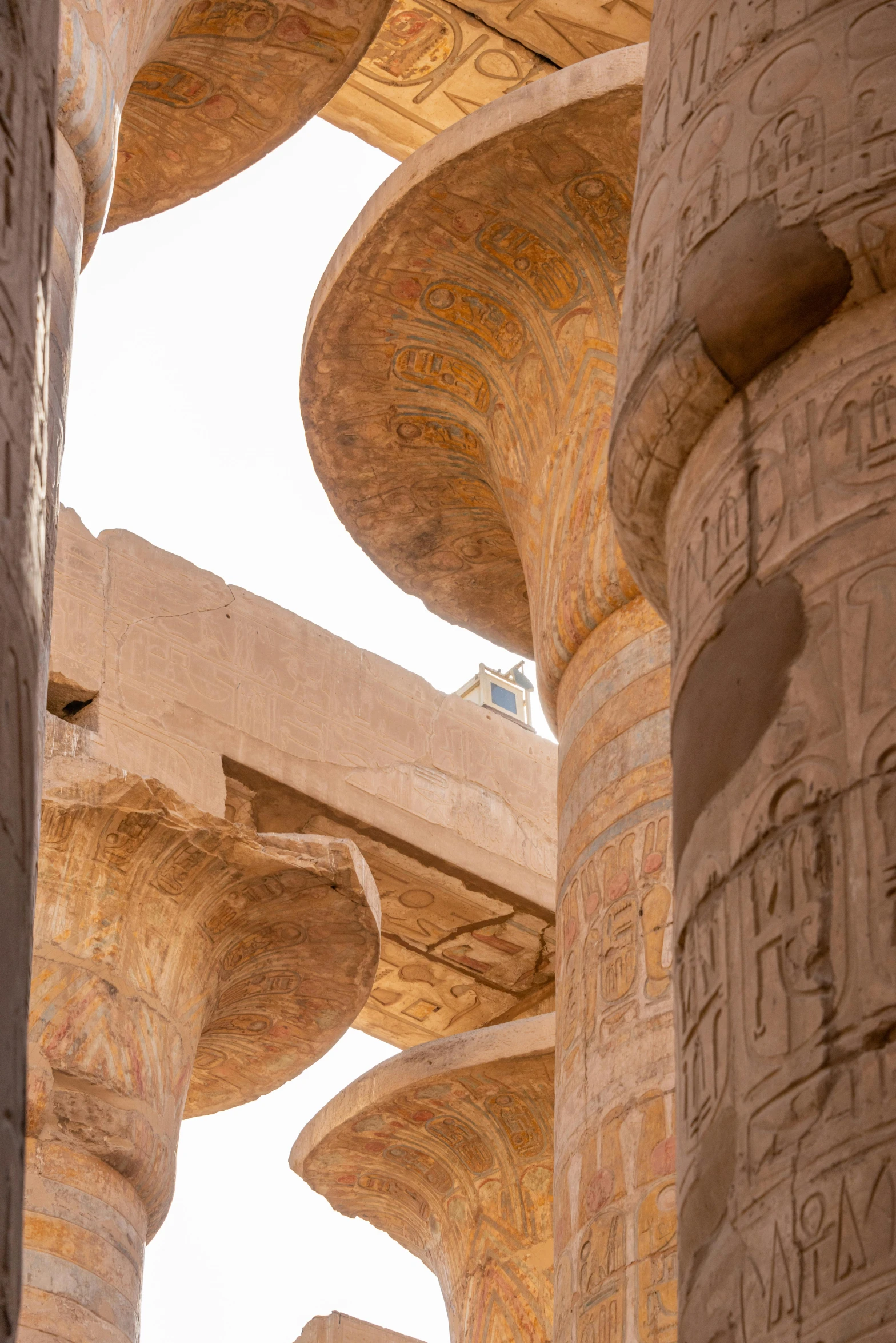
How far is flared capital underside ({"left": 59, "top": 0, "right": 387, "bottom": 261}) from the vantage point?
7543 millimetres

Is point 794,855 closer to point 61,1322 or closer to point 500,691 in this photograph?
point 61,1322

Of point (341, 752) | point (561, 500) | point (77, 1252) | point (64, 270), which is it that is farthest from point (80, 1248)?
point (341, 752)

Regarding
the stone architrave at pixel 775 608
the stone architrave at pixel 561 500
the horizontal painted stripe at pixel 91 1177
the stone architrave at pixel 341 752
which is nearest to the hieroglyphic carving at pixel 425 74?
the stone architrave at pixel 341 752

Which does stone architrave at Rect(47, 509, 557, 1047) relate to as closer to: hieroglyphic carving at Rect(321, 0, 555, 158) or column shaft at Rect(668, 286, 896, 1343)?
hieroglyphic carving at Rect(321, 0, 555, 158)

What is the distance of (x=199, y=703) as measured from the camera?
407 inches

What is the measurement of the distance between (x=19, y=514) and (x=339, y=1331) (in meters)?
7.62

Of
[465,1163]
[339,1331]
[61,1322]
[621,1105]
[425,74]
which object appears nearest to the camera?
[621,1105]

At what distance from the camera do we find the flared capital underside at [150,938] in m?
7.45

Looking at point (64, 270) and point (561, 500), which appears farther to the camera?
point (561, 500)

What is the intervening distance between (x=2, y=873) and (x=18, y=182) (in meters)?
0.60

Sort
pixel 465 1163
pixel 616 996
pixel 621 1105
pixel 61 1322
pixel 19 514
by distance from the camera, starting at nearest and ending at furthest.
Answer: pixel 19 514 < pixel 621 1105 < pixel 616 996 < pixel 61 1322 < pixel 465 1163

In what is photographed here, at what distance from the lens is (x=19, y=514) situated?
5.26ft

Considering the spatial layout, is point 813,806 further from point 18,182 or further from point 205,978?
point 205,978

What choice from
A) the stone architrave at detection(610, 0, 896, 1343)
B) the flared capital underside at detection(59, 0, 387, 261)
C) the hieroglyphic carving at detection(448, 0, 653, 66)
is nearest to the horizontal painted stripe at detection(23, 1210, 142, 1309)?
the flared capital underside at detection(59, 0, 387, 261)
